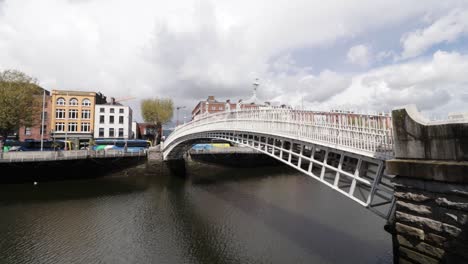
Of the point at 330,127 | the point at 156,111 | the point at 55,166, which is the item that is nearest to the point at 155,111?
the point at 156,111

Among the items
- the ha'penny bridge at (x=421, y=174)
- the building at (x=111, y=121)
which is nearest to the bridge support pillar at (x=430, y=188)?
the ha'penny bridge at (x=421, y=174)

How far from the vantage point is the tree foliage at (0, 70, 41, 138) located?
26203mm

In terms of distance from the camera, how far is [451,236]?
444 cm

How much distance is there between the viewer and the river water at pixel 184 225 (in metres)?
10.5

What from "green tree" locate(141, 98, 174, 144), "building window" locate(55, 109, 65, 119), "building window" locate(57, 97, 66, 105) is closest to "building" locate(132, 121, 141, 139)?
"green tree" locate(141, 98, 174, 144)

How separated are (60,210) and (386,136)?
Answer: 20390mm

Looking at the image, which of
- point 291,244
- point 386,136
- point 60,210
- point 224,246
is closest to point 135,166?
point 60,210

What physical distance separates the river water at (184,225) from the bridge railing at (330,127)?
18.0 ft

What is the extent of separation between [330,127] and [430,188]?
3994 mm

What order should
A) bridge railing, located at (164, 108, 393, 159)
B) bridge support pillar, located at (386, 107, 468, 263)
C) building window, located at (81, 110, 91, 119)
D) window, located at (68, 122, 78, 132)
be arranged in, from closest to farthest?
bridge support pillar, located at (386, 107, 468, 263) < bridge railing, located at (164, 108, 393, 159) < window, located at (68, 122, 78, 132) < building window, located at (81, 110, 91, 119)

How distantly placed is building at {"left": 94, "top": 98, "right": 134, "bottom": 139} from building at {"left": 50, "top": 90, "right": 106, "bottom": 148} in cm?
110

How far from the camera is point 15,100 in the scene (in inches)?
1057

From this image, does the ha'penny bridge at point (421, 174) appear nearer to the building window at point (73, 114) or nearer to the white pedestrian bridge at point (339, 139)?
the white pedestrian bridge at point (339, 139)

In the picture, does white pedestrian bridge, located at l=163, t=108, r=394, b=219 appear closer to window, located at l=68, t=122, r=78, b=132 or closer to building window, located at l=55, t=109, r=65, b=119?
window, located at l=68, t=122, r=78, b=132
